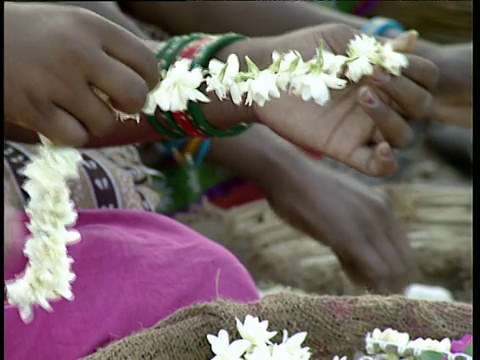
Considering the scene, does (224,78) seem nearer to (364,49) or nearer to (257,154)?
(364,49)

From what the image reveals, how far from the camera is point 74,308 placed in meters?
0.68

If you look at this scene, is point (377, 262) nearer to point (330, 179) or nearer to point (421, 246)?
point (330, 179)

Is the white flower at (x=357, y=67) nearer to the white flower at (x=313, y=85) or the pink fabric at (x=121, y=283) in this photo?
the white flower at (x=313, y=85)

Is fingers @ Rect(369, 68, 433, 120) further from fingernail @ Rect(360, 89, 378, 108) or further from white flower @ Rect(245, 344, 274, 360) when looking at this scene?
white flower @ Rect(245, 344, 274, 360)

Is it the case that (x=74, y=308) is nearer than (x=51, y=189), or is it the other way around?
(x=51, y=189)

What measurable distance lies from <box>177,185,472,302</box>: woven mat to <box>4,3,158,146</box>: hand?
2.30 feet

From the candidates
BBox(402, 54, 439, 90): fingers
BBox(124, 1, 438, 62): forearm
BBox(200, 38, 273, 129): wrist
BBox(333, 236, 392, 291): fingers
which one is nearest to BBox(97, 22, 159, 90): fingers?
BBox(200, 38, 273, 129): wrist

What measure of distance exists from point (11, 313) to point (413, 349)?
1.00ft

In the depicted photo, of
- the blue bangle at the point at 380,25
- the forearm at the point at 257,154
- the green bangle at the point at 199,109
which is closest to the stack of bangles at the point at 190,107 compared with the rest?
the green bangle at the point at 199,109

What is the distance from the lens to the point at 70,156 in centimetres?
55

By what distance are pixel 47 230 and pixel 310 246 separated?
91 centimetres

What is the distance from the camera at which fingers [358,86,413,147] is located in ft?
2.21

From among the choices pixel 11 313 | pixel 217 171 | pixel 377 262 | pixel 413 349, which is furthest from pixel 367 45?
pixel 217 171

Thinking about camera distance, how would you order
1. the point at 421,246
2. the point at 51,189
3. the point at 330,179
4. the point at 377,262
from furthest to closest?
1. the point at 421,246
2. the point at 330,179
3. the point at 377,262
4. the point at 51,189
